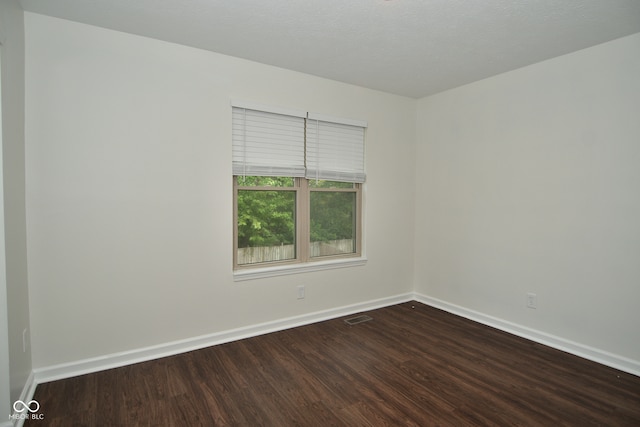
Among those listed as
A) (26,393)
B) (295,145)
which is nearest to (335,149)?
(295,145)

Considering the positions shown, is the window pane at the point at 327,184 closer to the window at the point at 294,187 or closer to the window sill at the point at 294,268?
the window at the point at 294,187

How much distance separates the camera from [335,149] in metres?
3.87

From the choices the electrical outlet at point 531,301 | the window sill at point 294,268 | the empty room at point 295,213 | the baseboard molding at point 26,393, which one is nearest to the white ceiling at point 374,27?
the empty room at point 295,213

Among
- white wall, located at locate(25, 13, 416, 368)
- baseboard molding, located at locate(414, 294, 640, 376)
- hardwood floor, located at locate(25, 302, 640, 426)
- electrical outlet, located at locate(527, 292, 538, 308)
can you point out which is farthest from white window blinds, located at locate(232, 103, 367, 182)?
electrical outlet, located at locate(527, 292, 538, 308)

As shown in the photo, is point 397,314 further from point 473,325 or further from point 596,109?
point 596,109

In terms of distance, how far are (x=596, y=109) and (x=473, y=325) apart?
237 centimetres

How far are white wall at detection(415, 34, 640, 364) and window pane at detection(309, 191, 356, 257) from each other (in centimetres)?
109

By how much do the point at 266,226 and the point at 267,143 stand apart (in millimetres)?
857

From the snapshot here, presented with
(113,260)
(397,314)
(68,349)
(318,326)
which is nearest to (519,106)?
(397,314)

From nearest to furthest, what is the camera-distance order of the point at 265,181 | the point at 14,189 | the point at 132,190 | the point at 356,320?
the point at 14,189 < the point at 132,190 < the point at 265,181 < the point at 356,320

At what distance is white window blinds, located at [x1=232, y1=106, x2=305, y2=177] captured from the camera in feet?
10.7

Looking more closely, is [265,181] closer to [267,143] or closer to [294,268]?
[267,143]

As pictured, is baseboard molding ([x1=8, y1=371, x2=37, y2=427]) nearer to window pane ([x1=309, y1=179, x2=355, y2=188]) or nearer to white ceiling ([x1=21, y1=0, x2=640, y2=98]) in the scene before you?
white ceiling ([x1=21, y1=0, x2=640, y2=98])

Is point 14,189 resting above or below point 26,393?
above
